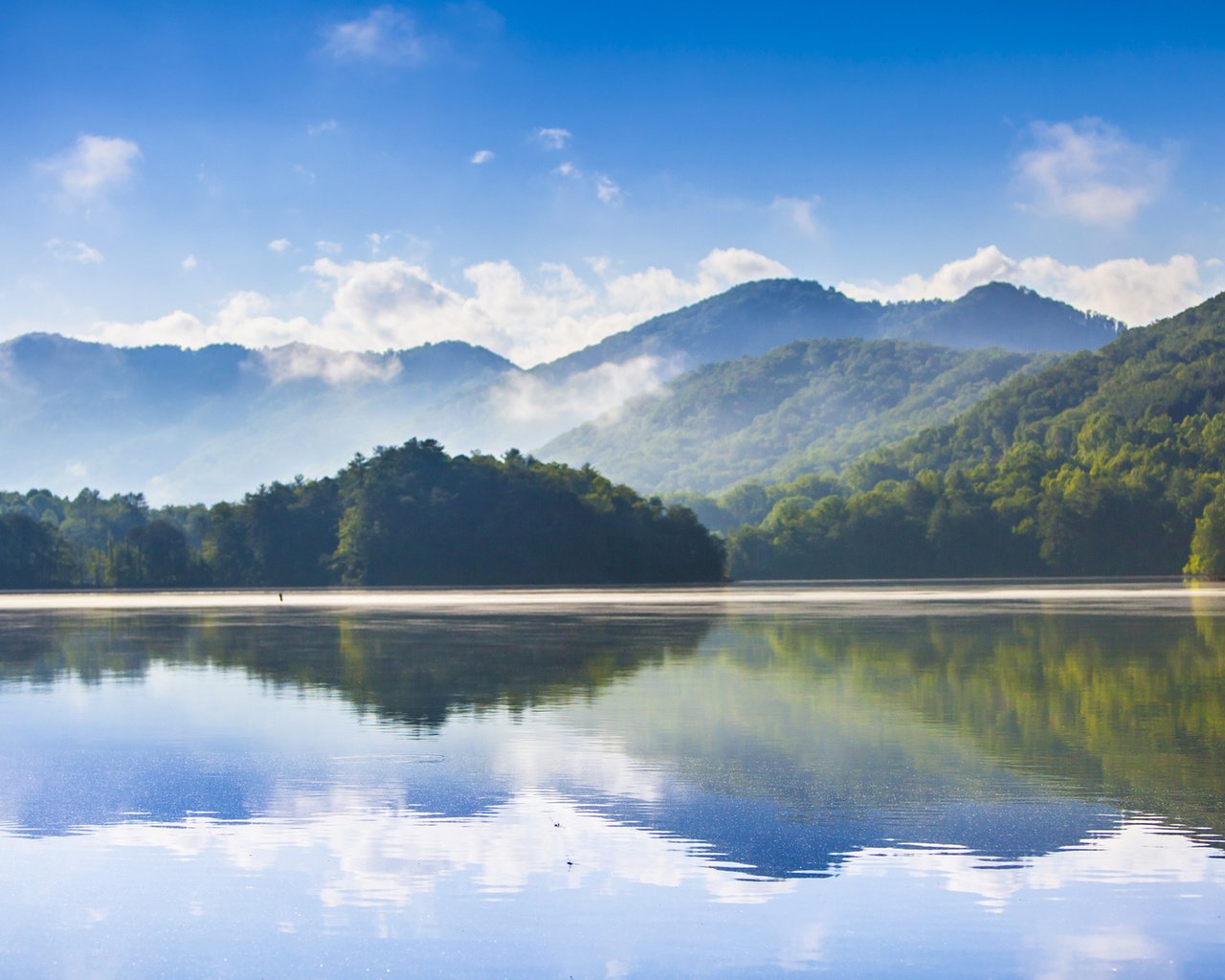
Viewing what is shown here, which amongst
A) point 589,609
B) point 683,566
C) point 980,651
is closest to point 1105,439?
point 683,566

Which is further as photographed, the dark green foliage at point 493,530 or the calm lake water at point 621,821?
the dark green foliage at point 493,530

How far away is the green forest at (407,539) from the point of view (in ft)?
471

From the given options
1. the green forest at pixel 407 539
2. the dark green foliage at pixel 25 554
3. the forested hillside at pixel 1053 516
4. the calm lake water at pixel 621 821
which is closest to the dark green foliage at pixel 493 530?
the green forest at pixel 407 539

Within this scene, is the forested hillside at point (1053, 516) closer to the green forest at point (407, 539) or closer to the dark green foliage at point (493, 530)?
the dark green foliage at point (493, 530)

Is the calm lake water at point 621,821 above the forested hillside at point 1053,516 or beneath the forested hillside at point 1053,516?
beneath

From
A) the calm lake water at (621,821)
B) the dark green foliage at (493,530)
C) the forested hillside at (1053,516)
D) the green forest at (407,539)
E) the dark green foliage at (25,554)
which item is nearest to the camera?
the calm lake water at (621,821)

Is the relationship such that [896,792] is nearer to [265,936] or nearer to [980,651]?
[265,936]

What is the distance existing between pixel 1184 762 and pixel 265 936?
1217 cm

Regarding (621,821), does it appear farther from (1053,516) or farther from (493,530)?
(1053,516)

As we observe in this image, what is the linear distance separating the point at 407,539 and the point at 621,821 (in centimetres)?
12986

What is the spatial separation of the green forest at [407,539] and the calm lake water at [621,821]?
111 metres

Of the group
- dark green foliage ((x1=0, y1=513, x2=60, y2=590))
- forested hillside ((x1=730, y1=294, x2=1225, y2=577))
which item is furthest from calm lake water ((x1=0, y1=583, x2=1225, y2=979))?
forested hillside ((x1=730, y1=294, x2=1225, y2=577))

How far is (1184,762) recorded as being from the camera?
59.6 ft

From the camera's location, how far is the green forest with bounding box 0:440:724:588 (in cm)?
14350
